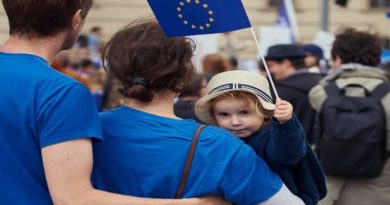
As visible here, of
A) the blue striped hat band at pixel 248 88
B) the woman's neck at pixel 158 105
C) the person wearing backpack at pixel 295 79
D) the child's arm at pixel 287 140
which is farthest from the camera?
the person wearing backpack at pixel 295 79

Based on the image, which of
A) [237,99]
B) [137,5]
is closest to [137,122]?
[237,99]

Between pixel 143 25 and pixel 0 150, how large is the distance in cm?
60

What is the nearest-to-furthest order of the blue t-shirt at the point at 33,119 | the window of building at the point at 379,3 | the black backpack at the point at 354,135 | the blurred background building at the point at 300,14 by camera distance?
the blue t-shirt at the point at 33,119
the black backpack at the point at 354,135
the blurred background building at the point at 300,14
the window of building at the point at 379,3

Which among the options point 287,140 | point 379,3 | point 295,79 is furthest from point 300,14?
point 287,140

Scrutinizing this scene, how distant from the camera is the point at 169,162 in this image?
8.39ft

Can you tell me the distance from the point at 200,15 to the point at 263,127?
56 centimetres

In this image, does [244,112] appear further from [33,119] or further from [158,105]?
[33,119]

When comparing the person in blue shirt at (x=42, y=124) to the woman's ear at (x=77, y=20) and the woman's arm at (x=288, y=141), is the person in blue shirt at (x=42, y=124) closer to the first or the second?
the woman's ear at (x=77, y=20)

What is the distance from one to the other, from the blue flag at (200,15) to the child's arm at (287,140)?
296mm

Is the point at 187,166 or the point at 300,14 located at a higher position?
the point at 187,166

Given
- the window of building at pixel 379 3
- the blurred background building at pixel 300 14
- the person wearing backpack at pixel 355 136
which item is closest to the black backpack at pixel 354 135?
the person wearing backpack at pixel 355 136

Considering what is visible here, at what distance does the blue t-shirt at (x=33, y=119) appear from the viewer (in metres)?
2.41

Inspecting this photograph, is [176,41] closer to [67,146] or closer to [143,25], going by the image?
[143,25]

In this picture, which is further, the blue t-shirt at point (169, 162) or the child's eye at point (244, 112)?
the child's eye at point (244, 112)
